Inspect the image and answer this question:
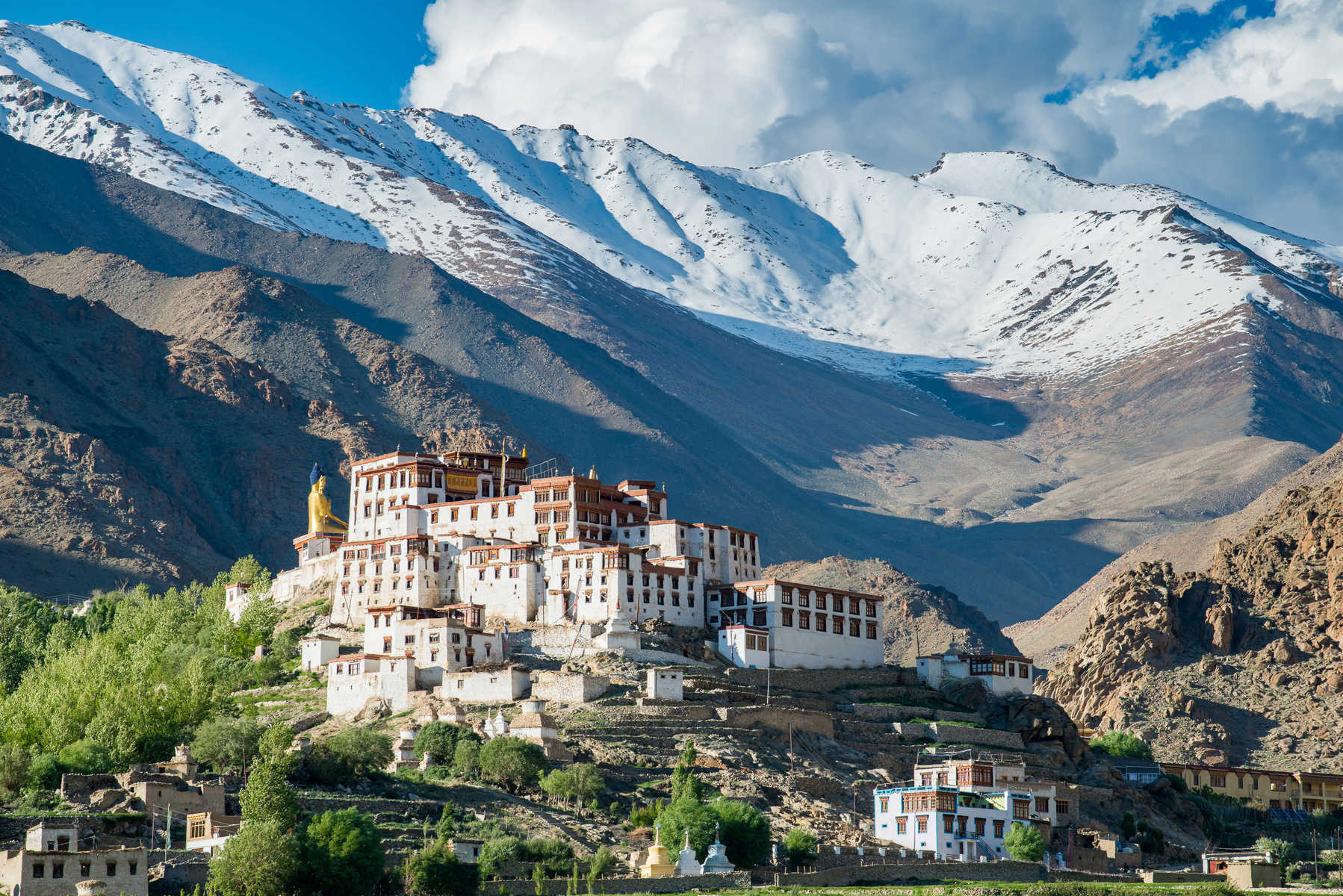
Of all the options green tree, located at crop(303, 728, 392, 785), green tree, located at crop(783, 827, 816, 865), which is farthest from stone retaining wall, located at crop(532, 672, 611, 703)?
green tree, located at crop(783, 827, 816, 865)

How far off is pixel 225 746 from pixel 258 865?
21.7 m

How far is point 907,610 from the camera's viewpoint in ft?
585

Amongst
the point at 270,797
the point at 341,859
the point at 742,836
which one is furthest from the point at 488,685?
the point at 341,859

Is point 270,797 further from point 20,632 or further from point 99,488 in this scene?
point 99,488

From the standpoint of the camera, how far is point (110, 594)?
13675 cm

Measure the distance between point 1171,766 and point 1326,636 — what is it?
998 inches

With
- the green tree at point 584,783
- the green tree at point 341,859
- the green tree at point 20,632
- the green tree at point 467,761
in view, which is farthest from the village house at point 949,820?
the green tree at point 20,632

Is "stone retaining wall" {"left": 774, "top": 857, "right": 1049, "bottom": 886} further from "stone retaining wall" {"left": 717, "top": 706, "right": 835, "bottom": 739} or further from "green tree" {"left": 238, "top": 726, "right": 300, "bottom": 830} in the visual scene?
"stone retaining wall" {"left": 717, "top": 706, "right": 835, "bottom": 739}

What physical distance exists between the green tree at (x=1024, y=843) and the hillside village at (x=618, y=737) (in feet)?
0.43

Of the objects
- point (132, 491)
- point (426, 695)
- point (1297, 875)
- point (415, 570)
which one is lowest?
point (1297, 875)

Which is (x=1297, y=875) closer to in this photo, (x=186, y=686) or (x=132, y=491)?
(x=186, y=686)

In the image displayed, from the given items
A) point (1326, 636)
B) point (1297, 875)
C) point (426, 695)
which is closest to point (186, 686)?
point (426, 695)

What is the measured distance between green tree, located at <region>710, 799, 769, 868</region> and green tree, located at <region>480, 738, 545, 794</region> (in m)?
9.81

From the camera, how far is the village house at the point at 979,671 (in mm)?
115062
